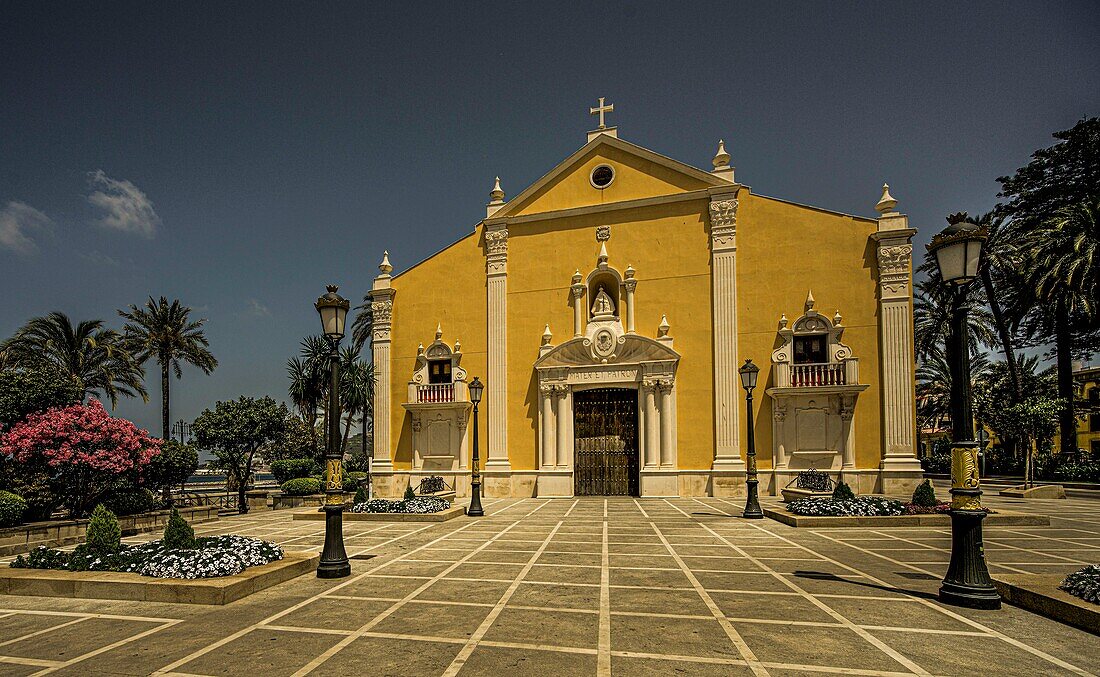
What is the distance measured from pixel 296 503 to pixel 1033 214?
4157cm

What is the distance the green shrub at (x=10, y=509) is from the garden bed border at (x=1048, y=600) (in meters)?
18.2

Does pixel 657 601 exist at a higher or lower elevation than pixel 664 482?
higher

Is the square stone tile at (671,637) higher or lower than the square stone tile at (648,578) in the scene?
higher

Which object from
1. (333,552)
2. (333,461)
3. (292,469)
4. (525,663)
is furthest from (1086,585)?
(292,469)

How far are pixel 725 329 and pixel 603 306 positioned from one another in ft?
15.2

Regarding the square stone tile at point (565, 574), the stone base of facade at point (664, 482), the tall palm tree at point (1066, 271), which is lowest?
the stone base of facade at point (664, 482)

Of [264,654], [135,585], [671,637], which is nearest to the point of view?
[264,654]

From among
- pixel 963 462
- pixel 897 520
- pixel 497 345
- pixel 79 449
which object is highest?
pixel 497 345

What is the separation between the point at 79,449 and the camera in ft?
53.3

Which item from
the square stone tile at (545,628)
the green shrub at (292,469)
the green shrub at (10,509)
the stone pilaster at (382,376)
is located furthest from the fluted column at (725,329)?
the green shrub at (292,469)

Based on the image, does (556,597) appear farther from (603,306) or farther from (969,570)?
(603,306)

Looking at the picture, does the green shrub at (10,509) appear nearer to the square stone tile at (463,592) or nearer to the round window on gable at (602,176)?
the square stone tile at (463,592)

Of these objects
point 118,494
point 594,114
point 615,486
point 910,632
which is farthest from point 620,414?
point 910,632

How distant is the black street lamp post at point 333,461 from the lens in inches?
354
